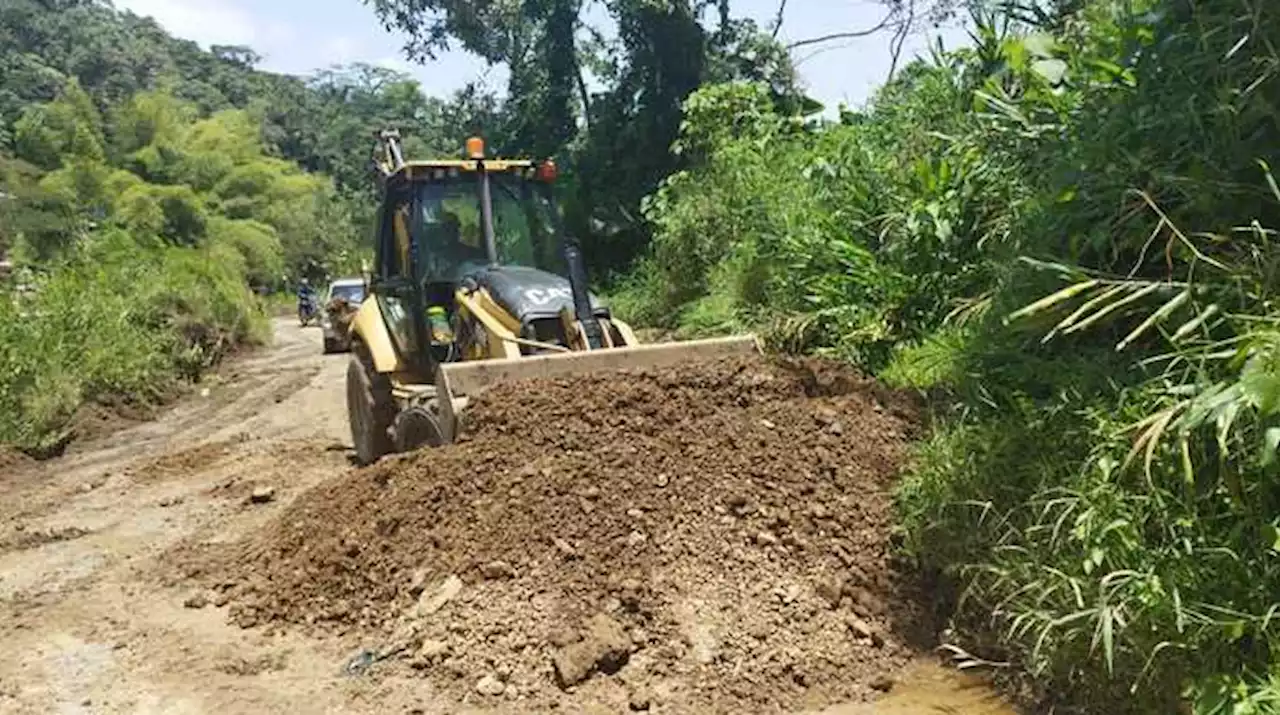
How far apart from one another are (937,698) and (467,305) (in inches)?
143

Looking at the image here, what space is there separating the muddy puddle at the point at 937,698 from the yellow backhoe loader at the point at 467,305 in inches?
92.5

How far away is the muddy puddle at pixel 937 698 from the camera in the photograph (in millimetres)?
3570

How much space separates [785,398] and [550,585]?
1.69 m

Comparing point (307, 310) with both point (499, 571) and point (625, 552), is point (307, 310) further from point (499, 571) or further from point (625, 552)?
point (625, 552)

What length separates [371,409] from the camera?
281 inches

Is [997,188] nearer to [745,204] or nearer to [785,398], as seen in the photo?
[785,398]

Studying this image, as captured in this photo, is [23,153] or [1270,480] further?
[23,153]

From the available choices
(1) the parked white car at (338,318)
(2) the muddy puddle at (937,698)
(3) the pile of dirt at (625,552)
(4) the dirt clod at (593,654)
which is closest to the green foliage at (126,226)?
(1) the parked white car at (338,318)

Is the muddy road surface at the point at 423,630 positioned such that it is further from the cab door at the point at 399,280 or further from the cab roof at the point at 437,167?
the cab roof at the point at 437,167

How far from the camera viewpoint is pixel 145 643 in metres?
4.56

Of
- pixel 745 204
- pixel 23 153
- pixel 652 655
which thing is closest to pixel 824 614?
pixel 652 655

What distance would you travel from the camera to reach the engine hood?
6.03 metres

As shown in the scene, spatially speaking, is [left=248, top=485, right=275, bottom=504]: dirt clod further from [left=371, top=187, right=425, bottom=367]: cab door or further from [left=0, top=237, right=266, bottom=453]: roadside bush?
[left=0, top=237, right=266, bottom=453]: roadside bush

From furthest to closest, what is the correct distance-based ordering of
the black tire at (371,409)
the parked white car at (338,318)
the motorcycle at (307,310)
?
the motorcycle at (307,310) → the parked white car at (338,318) → the black tire at (371,409)
